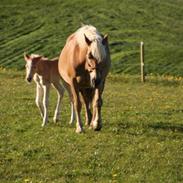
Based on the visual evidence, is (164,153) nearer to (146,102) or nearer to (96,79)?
(96,79)

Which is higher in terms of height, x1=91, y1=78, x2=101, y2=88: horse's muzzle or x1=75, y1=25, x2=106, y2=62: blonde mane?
x1=75, y1=25, x2=106, y2=62: blonde mane

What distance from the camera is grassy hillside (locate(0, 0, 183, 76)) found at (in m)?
47.4

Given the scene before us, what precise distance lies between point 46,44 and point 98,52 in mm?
40729

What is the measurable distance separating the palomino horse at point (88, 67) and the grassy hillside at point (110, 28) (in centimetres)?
2849

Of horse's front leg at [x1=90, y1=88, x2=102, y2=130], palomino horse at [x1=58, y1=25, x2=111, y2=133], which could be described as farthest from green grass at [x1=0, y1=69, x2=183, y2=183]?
palomino horse at [x1=58, y1=25, x2=111, y2=133]

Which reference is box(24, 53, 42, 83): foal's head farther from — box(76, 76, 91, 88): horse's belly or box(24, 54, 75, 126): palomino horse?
box(76, 76, 91, 88): horse's belly

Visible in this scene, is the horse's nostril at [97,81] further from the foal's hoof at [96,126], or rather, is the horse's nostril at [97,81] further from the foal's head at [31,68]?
the foal's head at [31,68]

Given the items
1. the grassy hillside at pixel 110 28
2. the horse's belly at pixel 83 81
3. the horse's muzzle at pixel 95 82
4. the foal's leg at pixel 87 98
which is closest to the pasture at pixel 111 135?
the grassy hillside at pixel 110 28

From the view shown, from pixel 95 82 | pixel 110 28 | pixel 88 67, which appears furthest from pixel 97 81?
pixel 110 28

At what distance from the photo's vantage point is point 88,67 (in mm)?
13258

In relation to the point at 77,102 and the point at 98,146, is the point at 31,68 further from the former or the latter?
the point at 98,146

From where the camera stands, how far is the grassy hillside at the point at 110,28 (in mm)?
47375

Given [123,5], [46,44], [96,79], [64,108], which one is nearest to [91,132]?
[96,79]

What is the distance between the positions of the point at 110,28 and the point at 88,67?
45.7 meters
